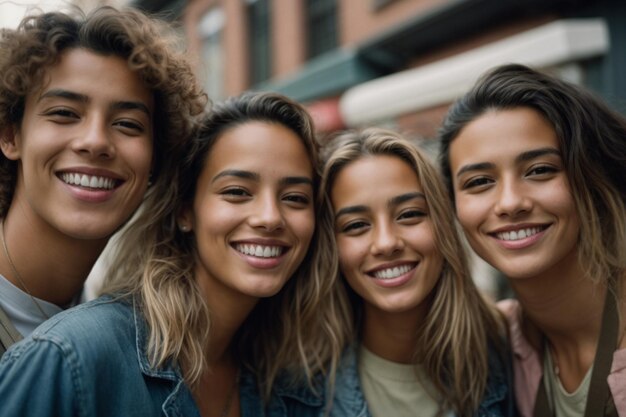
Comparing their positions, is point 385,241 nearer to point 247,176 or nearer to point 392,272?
point 392,272

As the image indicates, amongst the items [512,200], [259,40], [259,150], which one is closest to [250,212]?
[259,150]

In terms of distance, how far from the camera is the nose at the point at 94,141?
2174 mm

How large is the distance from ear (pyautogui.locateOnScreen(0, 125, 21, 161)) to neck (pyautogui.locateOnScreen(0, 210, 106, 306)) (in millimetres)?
226

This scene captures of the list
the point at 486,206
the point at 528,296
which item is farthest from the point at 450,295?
the point at 486,206

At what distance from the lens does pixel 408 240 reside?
105 inches

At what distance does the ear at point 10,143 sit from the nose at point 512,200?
1886 mm

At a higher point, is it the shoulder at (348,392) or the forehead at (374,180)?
the forehead at (374,180)

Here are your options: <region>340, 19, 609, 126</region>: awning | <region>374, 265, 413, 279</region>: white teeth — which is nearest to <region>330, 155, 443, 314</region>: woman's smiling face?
<region>374, 265, 413, 279</region>: white teeth

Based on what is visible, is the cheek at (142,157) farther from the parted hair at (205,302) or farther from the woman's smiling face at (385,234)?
the woman's smiling face at (385,234)

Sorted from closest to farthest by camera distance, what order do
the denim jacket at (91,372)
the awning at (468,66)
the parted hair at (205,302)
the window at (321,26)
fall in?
the denim jacket at (91,372)
the parted hair at (205,302)
the awning at (468,66)
the window at (321,26)

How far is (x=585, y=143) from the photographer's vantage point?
249cm

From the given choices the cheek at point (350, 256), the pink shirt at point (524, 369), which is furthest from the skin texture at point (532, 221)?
the cheek at point (350, 256)

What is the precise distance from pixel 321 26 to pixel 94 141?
10.3 m

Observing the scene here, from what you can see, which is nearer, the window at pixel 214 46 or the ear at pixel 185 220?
the ear at pixel 185 220
